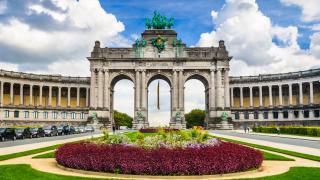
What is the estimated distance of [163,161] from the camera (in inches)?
719

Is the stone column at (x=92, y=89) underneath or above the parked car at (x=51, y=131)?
above

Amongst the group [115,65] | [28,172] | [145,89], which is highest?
[115,65]

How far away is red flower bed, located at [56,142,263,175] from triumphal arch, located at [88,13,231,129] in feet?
299

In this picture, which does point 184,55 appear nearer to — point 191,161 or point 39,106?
point 39,106

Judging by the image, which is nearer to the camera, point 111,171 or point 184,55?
point 111,171

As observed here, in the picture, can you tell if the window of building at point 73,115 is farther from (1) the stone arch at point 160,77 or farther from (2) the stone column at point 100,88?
(1) the stone arch at point 160,77

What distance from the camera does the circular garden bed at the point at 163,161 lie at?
18344mm

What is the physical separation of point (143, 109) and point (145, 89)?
19.4ft

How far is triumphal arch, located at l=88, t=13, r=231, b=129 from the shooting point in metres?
112

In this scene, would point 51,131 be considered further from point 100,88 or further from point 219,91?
point 219,91

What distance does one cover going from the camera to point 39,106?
116 metres

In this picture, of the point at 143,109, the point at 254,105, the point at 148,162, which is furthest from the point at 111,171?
the point at 254,105

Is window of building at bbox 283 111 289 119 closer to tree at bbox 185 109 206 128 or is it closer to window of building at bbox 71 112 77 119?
window of building at bbox 71 112 77 119

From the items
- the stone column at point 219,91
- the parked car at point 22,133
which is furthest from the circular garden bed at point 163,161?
the stone column at point 219,91
